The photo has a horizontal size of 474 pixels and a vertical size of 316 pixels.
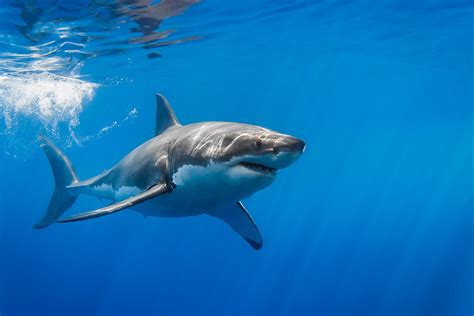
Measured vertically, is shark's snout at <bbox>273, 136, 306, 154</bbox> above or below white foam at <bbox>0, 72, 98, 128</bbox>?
above

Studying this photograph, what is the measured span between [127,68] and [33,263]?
2214 cm

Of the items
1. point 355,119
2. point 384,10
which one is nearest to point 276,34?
point 384,10

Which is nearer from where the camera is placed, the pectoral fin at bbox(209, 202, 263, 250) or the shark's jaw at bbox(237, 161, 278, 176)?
the shark's jaw at bbox(237, 161, 278, 176)

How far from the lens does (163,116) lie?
7.75 m

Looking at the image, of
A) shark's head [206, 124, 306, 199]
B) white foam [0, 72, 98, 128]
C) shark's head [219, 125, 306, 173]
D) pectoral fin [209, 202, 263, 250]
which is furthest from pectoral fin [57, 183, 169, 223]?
white foam [0, 72, 98, 128]

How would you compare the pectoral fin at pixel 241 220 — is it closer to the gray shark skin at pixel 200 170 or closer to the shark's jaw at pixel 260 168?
the gray shark skin at pixel 200 170

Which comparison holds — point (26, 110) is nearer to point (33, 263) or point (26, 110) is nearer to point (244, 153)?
point (33, 263)

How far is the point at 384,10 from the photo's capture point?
17.0 metres

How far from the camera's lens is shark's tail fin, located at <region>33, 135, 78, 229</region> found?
378 inches

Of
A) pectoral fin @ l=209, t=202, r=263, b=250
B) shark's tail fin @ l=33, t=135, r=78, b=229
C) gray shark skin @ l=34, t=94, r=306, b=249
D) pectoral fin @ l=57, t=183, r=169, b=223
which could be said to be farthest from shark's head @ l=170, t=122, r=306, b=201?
shark's tail fin @ l=33, t=135, r=78, b=229

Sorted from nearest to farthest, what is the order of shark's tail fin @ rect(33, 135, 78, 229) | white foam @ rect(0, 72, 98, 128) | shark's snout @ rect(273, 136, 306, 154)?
shark's snout @ rect(273, 136, 306, 154)
shark's tail fin @ rect(33, 135, 78, 229)
white foam @ rect(0, 72, 98, 128)

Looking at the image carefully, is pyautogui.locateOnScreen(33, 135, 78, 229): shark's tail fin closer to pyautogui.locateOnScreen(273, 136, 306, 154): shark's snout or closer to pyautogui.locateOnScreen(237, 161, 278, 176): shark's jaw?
pyautogui.locateOnScreen(237, 161, 278, 176): shark's jaw

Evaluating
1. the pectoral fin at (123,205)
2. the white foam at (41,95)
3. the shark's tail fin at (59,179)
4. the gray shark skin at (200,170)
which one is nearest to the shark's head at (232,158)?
the gray shark skin at (200,170)

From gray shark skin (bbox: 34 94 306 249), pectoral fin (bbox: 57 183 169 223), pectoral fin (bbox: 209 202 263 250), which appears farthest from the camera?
pectoral fin (bbox: 209 202 263 250)
